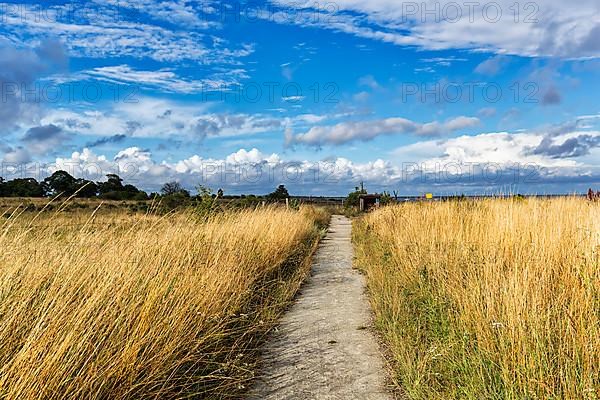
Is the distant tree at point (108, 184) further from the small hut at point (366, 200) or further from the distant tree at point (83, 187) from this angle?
the small hut at point (366, 200)

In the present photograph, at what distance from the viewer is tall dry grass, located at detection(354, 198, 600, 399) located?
341 centimetres

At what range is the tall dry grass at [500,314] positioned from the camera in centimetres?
341

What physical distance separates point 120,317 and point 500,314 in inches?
129

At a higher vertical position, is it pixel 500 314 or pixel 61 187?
pixel 61 187

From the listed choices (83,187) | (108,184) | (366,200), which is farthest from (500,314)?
(366,200)

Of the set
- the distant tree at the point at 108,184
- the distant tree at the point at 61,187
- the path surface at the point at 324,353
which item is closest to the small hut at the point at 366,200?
the distant tree at the point at 108,184

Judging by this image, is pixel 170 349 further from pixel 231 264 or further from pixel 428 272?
pixel 428 272

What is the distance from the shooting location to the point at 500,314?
439cm

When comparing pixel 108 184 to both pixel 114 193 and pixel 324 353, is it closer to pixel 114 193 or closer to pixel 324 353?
pixel 114 193

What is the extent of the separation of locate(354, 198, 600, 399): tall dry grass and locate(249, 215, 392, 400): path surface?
30 centimetres

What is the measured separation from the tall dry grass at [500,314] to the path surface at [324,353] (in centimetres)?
30

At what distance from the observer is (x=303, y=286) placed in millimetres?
9500

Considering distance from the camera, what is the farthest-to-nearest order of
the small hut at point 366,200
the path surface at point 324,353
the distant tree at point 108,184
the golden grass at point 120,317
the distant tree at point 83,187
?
1. the small hut at point 366,200
2. the distant tree at point 108,184
3. the distant tree at point 83,187
4. the path surface at point 324,353
5. the golden grass at point 120,317

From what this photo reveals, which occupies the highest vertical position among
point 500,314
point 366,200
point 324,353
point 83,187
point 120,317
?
point 83,187
